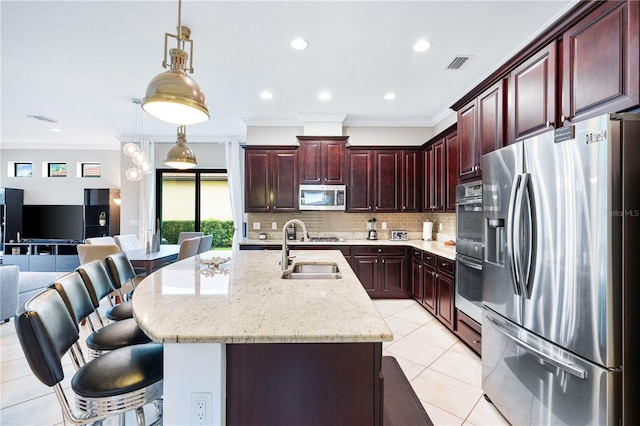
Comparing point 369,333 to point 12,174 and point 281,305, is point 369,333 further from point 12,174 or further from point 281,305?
point 12,174

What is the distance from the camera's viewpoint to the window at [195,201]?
642cm

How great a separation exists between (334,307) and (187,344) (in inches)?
22.8

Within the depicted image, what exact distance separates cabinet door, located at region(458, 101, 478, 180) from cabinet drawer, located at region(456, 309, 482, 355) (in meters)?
1.43

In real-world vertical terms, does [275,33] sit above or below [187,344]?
above

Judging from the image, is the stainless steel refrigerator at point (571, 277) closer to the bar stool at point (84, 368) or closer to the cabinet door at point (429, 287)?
the cabinet door at point (429, 287)

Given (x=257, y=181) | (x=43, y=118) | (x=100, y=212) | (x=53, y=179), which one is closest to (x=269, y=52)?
(x=257, y=181)

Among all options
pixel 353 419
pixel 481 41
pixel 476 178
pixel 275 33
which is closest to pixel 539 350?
pixel 353 419

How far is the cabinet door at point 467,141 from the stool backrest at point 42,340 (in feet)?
10.4

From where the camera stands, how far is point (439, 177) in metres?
4.15

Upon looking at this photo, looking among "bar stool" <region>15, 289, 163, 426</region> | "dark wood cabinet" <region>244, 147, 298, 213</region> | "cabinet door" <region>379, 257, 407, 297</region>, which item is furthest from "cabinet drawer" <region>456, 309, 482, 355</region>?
"dark wood cabinet" <region>244, 147, 298, 213</region>

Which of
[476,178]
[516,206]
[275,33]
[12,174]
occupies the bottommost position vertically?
[516,206]

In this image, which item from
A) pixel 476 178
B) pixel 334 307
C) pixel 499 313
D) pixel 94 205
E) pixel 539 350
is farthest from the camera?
pixel 94 205

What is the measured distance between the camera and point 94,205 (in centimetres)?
653

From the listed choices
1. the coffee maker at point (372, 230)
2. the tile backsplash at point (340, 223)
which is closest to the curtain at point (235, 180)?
the tile backsplash at point (340, 223)
